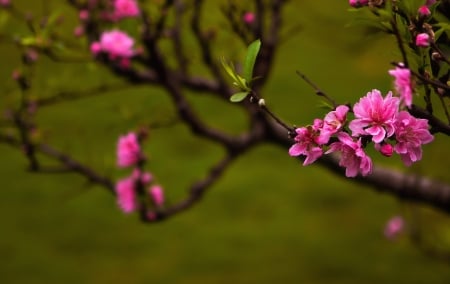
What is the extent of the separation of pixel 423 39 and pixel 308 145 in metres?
0.22

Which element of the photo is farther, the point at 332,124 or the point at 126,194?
the point at 126,194

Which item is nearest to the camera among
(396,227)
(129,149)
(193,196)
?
(129,149)

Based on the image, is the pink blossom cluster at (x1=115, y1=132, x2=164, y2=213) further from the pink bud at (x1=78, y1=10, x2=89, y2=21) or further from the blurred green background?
the blurred green background

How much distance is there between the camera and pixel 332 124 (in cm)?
102

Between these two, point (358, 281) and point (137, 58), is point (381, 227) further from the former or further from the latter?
point (137, 58)

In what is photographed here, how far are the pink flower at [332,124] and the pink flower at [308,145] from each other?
20mm

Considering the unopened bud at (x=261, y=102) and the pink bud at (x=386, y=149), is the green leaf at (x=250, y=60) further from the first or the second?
the pink bud at (x=386, y=149)

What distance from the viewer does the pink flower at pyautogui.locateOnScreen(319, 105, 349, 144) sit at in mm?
1004

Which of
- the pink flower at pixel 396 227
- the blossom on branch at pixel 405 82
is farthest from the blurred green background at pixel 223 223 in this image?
the blossom on branch at pixel 405 82

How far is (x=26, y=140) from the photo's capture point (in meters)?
2.30

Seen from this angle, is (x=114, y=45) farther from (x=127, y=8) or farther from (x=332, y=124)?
(x=332, y=124)

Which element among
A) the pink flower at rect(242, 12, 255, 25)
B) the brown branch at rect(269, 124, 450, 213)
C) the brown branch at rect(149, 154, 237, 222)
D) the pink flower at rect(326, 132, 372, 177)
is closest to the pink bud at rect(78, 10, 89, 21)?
the pink flower at rect(242, 12, 255, 25)

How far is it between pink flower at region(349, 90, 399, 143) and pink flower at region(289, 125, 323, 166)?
0.20ft

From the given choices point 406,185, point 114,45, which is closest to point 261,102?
point 114,45
